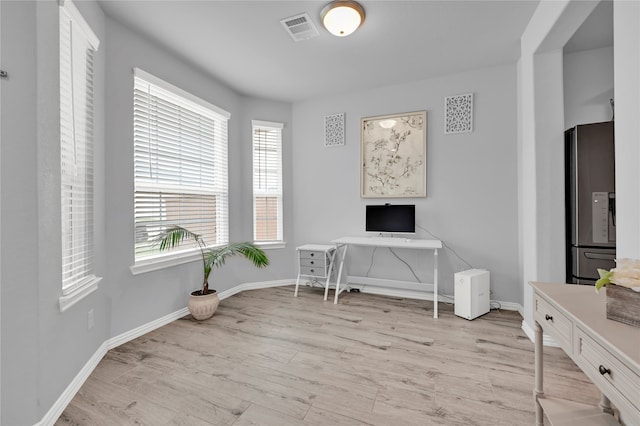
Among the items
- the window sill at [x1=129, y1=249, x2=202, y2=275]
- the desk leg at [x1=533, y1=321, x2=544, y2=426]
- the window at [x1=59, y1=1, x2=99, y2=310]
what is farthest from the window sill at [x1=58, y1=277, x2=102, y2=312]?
the desk leg at [x1=533, y1=321, x2=544, y2=426]

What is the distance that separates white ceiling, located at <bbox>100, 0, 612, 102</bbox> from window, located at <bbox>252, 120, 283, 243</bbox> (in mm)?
715

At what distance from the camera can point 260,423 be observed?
5.10ft

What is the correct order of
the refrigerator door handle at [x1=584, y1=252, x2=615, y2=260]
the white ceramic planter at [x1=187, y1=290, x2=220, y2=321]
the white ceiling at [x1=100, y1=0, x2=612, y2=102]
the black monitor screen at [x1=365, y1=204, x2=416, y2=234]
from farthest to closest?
the black monitor screen at [x1=365, y1=204, x2=416, y2=234] < the white ceramic planter at [x1=187, y1=290, x2=220, y2=321] < the white ceiling at [x1=100, y1=0, x2=612, y2=102] < the refrigerator door handle at [x1=584, y1=252, x2=615, y2=260]

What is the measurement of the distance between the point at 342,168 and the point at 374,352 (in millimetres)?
2437

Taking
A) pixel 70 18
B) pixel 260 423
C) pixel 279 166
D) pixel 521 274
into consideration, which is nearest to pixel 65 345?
pixel 260 423

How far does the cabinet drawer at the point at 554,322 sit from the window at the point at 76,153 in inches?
100.0

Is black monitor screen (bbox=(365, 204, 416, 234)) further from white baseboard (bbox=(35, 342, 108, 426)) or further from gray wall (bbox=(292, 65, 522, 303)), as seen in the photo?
white baseboard (bbox=(35, 342, 108, 426))

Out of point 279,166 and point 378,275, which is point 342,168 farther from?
point 378,275

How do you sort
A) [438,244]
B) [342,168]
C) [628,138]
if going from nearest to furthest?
[628,138] → [438,244] → [342,168]

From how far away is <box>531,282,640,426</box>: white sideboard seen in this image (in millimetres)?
799

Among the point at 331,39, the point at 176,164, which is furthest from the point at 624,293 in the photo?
the point at 176,164

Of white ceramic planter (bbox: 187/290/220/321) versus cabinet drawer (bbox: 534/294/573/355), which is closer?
cabinet drawer (bbox: 534/294/573/355)

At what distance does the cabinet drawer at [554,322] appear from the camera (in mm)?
1125

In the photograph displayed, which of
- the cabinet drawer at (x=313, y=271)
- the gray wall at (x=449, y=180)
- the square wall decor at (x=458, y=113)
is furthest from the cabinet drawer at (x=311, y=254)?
the square wall decor at (x=458, y=113)
